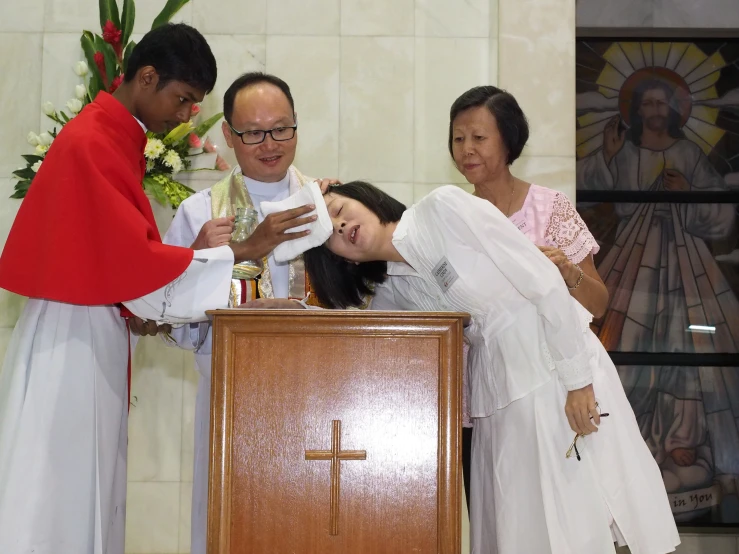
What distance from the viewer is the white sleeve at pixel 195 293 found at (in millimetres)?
2688

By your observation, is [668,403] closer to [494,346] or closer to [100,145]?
[494,346]

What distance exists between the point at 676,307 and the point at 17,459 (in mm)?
4400

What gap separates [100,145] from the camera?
2.86 meters

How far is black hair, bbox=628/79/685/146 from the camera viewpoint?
20.1ft

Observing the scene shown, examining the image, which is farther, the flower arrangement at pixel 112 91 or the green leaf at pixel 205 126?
the green leaf at pixel 205 126

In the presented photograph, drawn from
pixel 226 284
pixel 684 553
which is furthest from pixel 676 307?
pixel 226 284

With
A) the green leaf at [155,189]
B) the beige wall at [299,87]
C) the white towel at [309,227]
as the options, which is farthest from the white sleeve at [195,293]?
the beige wall at [299,87]

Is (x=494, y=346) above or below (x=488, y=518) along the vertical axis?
above

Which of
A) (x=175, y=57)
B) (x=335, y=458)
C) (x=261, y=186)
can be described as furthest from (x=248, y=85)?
(x=335, y=458)

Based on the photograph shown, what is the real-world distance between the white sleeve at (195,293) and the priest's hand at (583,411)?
39.8 inches

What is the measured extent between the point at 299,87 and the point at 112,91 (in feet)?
3.44

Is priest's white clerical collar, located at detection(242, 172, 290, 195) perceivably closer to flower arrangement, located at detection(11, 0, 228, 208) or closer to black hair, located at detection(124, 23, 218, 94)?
black hair, located at detection(124, 23, 218, 94)

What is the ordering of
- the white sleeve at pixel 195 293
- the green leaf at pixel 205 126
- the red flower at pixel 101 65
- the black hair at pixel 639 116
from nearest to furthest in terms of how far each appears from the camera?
the white sleeve at pixel 195 293, the red flower at pixel 101 65, the green leaf at pixel 205 126, the black hair at pixel 639 116

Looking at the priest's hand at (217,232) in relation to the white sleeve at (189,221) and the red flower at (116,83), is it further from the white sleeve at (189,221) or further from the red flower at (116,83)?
the red flower at (116,83)
